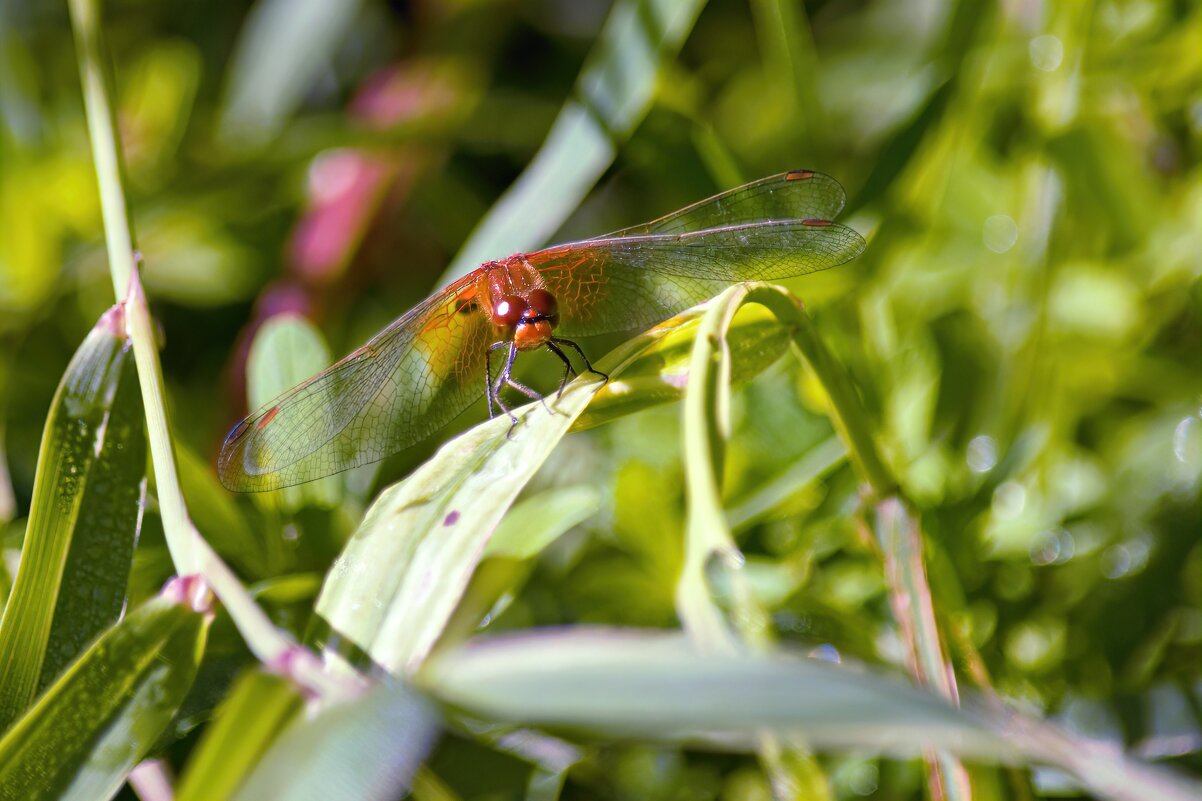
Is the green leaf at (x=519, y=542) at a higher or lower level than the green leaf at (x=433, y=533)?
lower

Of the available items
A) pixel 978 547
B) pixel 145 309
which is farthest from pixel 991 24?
pixel 145 309

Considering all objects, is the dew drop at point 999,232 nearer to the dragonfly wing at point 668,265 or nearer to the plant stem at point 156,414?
the dragonfly wing at point 668,265

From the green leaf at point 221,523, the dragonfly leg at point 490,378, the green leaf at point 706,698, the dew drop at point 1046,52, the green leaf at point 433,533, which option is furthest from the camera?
the dew drop at point 1046,52

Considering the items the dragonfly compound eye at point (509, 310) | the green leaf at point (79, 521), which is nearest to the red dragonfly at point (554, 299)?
the dragonfly compound eye at point (509, 310)

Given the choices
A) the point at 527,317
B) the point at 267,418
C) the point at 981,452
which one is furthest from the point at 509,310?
the point at 981,452

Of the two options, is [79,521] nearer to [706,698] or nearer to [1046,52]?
[706,698]

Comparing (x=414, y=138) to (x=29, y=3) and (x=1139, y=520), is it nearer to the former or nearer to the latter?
(x=29, y=3)

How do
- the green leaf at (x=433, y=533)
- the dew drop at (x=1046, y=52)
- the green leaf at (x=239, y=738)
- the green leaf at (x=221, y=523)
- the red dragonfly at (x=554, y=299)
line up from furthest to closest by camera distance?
the dew drop at (x=1046, y=52) < the red dragonfly at (x=554, y=299) < the green leaf at (x=221, y=523) < the green leaf at (x=433, y=533) < the green leaf at (x=239, y=738)

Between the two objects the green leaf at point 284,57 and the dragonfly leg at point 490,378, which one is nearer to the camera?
the dragonfly leg at point 490,378
